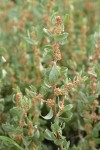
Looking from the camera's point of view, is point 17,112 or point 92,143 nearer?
point 17,112

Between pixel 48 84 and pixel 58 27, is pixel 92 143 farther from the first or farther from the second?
pixel 58 27

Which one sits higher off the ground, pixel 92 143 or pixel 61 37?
pixel 61 37

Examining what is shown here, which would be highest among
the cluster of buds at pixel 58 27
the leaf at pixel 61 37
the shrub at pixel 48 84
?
the cluster of buds at pixel 58 27

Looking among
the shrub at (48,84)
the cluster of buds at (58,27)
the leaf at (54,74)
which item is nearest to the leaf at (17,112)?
the shrub at (48,84)

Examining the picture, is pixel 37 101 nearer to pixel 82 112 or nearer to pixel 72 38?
pixel 82 112

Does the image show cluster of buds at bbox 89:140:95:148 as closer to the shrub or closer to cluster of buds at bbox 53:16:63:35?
the shrub

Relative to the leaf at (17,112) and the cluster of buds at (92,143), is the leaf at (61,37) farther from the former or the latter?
the cluster of buds at (92,143)

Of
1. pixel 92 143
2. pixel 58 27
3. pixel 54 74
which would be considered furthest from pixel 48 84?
pixel 92 143

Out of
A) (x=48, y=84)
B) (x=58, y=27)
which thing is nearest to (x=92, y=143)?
(x=48, y=84)

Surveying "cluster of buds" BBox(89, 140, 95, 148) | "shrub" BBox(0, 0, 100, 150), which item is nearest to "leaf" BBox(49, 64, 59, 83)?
"shrub" BBox(0, 0, 100, 150)

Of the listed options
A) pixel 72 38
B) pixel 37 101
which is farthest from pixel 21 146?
pixel 72 38

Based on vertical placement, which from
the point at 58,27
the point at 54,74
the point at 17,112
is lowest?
the point at 17,112
